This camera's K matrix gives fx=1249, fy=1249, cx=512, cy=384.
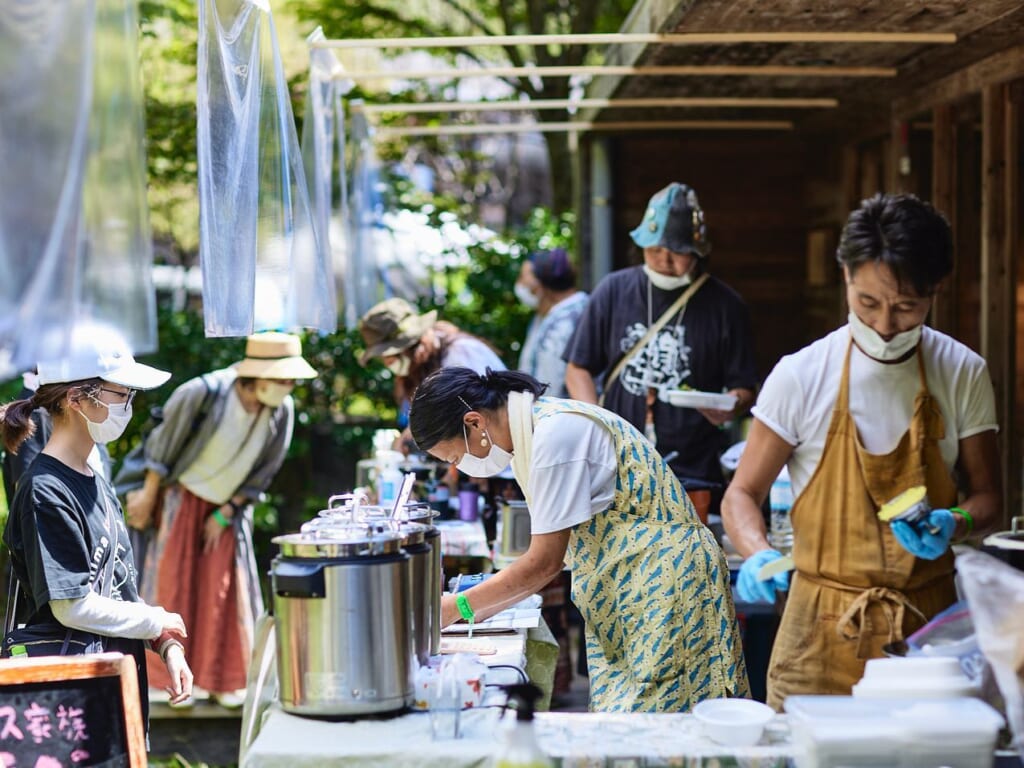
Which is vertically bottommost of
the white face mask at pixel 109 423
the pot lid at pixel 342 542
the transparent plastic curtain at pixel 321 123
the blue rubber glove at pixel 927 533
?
the blue rubber glove at pixel 927 533

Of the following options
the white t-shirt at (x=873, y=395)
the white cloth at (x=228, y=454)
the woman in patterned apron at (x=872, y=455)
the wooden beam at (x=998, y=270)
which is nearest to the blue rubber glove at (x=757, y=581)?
the woman in patterned apron at (x=872, y=455)

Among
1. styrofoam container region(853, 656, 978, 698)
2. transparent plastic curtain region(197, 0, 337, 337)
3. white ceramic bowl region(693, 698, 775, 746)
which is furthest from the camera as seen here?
transparent plastic curtain region(197, 0, 337, 337)

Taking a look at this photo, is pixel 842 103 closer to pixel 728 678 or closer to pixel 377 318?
pixel 377 318

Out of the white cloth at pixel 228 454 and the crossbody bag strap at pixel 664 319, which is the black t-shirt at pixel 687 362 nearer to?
the crossbody bag strap at pixel 664 319

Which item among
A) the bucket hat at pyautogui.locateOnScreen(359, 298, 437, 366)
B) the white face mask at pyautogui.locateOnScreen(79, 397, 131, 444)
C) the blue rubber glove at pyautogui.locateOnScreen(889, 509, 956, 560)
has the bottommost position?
the blue rubber glove at pyautogui.locateOnScreen(889, 509, 956, 560)

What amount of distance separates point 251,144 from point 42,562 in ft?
4.25

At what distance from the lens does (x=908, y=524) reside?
113 inches

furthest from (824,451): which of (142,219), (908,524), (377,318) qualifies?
(377,318)

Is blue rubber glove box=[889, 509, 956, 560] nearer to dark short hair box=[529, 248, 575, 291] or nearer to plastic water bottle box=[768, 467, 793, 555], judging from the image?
plastic water bottle box=[768, 467, 793, 555]

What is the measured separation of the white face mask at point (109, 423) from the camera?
3.42 m

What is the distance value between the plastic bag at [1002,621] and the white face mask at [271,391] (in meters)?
4.05

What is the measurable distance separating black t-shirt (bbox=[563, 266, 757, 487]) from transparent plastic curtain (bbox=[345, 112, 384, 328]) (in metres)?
2.02

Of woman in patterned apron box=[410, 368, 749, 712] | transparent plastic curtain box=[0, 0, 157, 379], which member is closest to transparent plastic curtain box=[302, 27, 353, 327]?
woman in patterned apron box=[410, 368, 749, 712]

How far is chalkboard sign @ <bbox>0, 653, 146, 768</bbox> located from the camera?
277 centimetres
